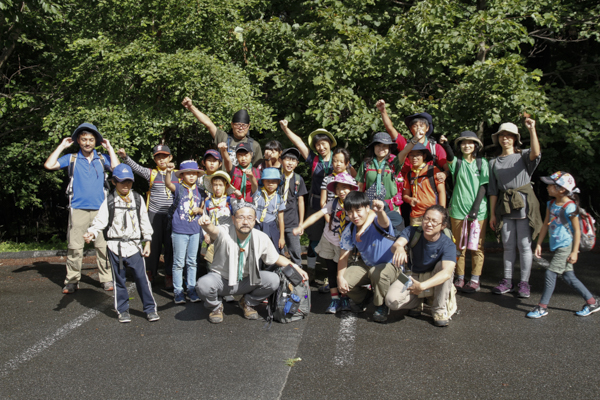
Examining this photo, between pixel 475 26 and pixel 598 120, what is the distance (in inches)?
110

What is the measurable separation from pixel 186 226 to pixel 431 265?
2.79m

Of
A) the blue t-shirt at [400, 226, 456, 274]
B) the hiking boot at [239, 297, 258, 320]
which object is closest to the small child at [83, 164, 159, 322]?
the hiking boot at [239, 297, 258, 320]

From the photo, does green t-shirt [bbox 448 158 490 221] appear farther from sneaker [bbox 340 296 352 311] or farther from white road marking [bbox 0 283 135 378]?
white road marking [bbox 0 283 135 378]

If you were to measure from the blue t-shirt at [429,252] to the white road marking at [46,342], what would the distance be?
3436 mm

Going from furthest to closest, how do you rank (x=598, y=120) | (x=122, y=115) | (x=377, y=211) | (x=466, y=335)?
(x=598, y=120), (x=122, y=115), (x=377, y=211), (x=466, y=335)

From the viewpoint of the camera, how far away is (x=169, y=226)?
602cm

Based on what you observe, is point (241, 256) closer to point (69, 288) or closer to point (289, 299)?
point (289, 299)

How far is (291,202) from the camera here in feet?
20.4

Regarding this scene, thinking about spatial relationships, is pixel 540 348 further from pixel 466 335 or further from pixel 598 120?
pixel 598 120

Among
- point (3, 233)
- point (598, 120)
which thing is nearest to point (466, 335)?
point (598, 120)

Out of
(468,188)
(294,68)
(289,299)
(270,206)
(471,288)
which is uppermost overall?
(294,68)

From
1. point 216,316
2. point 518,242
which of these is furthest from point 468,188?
point 216,316

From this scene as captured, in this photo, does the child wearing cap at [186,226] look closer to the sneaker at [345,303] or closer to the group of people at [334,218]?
the group of people at [334,218]

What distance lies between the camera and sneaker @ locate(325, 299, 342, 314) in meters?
5.25
